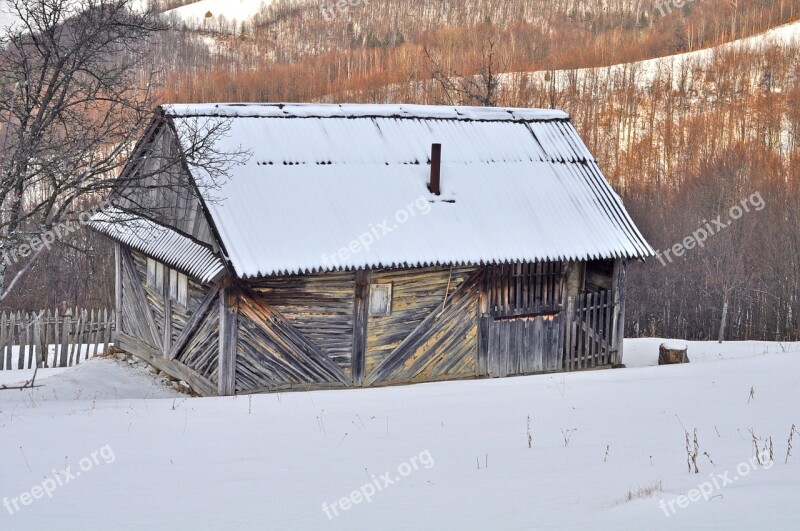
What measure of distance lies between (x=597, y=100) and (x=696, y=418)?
60818mm

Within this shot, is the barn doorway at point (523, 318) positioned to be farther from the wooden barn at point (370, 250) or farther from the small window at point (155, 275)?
the small window at point (155, 275)

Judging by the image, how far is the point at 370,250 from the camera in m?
13.2

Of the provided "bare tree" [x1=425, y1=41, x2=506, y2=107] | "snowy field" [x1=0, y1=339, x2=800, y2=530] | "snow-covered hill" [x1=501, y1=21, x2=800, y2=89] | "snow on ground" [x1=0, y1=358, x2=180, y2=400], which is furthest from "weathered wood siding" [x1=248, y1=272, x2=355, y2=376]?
"snow-covered hill" [x1=501, y1=21, x2=800, y2=89]

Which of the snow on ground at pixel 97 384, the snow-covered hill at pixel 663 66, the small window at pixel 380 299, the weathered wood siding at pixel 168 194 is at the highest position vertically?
the snow-covered hill at pixel 663 66

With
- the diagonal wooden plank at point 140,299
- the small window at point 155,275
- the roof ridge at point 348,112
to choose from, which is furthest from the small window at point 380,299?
the diagonal wooden plank at point 140,299

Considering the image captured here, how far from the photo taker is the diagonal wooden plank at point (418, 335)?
13.6 metres

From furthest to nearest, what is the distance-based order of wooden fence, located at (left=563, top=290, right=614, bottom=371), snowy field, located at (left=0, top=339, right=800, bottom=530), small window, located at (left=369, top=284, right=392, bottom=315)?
wooden fence, located at (left=563, top=290, right=614, bottom=371), small window, located at (left=369, top=284, right=392, bottom=315), snowy field, located at (left=0, top=339, right=800, bottom=530)

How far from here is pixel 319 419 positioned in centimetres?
947

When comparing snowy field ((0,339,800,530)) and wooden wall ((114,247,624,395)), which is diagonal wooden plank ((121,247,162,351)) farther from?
snowy field ((0,339,800,530))

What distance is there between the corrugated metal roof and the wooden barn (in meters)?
0.04

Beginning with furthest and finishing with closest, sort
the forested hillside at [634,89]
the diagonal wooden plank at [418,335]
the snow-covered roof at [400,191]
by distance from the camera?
the forested hillside at [634,89], the diagonal wooden plank at [418,335], the snow-covered roof at [400,191]

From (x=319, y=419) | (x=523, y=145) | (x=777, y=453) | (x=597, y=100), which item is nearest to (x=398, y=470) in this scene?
(x=319, y=419)

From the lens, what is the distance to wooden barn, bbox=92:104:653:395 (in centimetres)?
1291

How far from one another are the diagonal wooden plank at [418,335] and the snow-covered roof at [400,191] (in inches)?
26.1
